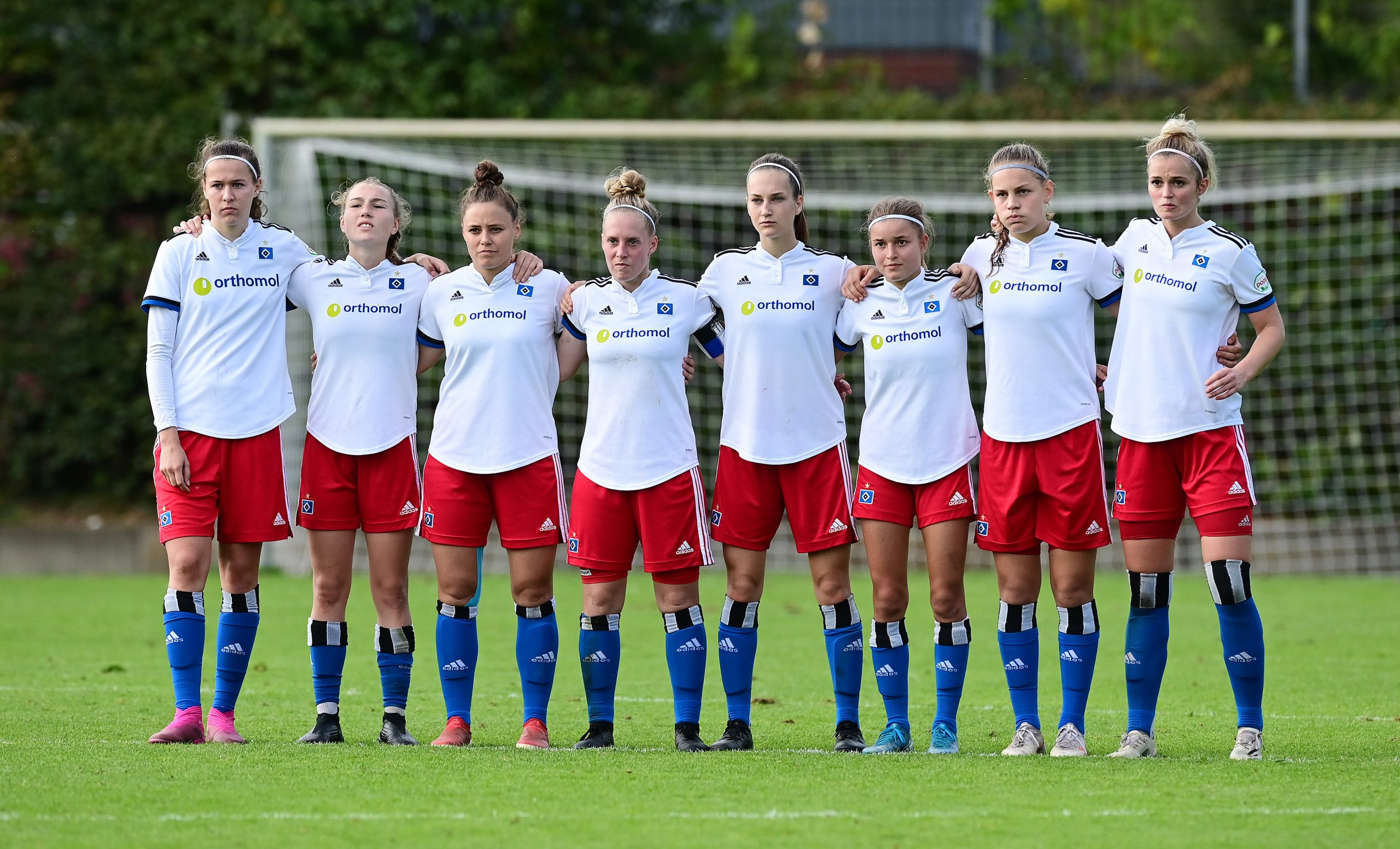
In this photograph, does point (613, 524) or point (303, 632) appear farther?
point (303, 632)

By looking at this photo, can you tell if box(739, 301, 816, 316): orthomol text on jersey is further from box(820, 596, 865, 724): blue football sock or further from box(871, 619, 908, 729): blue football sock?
box(871, 619, 908, 729): blue football sock

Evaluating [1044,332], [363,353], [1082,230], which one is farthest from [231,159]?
[1082,230]

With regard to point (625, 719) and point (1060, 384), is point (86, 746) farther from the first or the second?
point (1060, 384)

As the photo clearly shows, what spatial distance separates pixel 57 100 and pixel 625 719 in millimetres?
11699

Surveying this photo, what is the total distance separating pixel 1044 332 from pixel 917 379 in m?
0.48

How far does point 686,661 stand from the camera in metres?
5.78

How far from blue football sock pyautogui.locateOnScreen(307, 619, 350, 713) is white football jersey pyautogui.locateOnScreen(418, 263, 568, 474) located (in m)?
0.78

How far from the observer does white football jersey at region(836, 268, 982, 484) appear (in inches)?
225

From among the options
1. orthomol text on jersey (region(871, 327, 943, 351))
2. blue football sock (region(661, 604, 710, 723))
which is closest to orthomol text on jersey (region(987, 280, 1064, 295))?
orthomol text on jersey (region(871, 327, 943, 351))

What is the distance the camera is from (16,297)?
49.7 feet

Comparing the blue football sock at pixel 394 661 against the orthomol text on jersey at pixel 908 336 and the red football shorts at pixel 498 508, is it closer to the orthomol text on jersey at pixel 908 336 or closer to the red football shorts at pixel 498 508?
the red football shorts at pixel 498 508

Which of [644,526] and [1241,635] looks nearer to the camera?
[1241,635]

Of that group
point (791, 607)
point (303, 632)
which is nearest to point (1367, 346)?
point (791, 607)

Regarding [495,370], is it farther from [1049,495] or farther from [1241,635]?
[1241,635]
